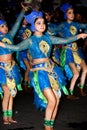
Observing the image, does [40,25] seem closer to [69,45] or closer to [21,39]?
[69,45]

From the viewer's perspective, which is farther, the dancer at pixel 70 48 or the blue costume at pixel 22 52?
the blue costume at pixel 22 52

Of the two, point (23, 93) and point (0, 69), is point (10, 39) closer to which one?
point (0, 69)

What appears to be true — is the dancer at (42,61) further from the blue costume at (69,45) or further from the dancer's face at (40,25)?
the blue costume at (69,45)

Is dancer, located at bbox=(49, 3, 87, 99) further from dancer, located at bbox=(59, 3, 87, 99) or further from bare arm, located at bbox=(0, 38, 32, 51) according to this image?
bare arm, located at bbox=(0, 38, 32, 51)

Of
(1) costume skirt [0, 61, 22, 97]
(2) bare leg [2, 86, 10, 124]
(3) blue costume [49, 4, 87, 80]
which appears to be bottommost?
(2) bare leg [2, 86, 10, 124]

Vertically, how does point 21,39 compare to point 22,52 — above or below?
above

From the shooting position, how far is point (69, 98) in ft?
24.6

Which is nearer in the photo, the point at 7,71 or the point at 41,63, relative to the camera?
the point at 41,63

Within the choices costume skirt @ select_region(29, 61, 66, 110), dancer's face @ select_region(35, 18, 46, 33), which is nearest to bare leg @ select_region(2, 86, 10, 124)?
costume skirt @ select_region(29, 61, 66, 110)

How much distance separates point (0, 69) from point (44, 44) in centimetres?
90

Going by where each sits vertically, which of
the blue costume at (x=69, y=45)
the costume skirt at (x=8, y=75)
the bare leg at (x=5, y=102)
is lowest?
the bare leg at (x=5, y=102)

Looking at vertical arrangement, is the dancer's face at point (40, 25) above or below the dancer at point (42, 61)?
above

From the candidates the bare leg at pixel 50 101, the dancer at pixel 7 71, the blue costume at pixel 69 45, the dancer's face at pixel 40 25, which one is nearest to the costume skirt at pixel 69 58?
the blue costume at pixel 69 45

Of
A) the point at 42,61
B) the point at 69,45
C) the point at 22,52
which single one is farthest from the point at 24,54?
the point at 42,61
